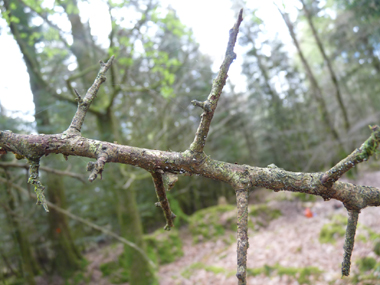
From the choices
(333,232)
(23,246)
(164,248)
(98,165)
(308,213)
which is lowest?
(164,248)

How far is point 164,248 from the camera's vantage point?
31.0ft

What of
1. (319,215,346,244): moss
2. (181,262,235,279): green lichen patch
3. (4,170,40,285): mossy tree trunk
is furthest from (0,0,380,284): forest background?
(319,215,346,244): moss

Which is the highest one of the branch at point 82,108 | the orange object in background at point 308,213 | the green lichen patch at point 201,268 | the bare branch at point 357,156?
the branch at point 82,108

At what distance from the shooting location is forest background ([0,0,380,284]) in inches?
222

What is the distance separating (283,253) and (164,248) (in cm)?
439

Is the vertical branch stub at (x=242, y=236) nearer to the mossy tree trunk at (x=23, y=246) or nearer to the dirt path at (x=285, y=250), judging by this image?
the dirt path at (x=285, y=250)

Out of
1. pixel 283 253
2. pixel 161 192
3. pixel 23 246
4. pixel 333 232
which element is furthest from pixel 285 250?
pixel 23 246

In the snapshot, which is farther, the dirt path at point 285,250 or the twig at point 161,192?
the dirt path at point 285,250

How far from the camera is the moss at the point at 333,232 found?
21.1 feet

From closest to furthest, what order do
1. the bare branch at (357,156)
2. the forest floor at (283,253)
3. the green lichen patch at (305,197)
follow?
the bare branch at (357,156) → the forest floor at (283,253) → the green lichen patch at (305,197)

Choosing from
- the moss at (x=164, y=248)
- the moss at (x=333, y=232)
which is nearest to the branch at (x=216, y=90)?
the moss at (x=333, y=232)

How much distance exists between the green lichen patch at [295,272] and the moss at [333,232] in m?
1.68

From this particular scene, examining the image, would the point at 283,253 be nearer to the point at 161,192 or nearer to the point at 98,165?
the point at 161,192

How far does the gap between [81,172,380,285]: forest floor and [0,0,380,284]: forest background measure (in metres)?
1.14
